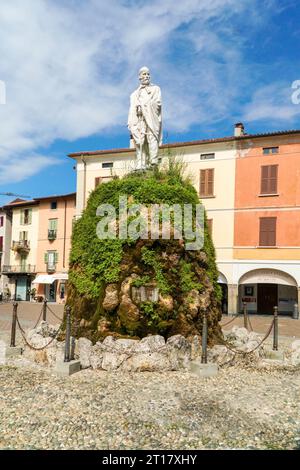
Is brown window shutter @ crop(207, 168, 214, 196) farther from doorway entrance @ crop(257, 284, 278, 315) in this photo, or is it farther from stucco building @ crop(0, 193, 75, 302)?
stucco building @ crop(0, 193, 75, 302)

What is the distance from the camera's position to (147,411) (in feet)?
20.3

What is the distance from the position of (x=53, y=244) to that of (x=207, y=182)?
17457 mm

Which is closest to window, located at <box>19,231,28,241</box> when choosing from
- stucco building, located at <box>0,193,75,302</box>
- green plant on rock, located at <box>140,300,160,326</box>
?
stucco building, located at <box>0,193,75,302</box>

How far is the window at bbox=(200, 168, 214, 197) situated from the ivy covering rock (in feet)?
62.1

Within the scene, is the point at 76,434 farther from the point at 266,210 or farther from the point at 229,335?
the point at 266,210

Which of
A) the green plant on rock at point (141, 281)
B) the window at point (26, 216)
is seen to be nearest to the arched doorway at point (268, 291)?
the green plant on rock at point (141, 281)

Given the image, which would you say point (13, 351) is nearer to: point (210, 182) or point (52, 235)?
point (210, 182)

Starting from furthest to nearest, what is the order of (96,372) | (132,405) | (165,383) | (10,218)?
(10,218) → (96,372) → (165,383) → (132,405)

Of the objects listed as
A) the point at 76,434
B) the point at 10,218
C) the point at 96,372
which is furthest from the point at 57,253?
the point at 76,434

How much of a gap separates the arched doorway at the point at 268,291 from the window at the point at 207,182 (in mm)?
6516

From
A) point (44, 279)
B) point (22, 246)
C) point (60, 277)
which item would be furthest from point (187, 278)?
point (22, 246)

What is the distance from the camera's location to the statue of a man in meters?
11.6
